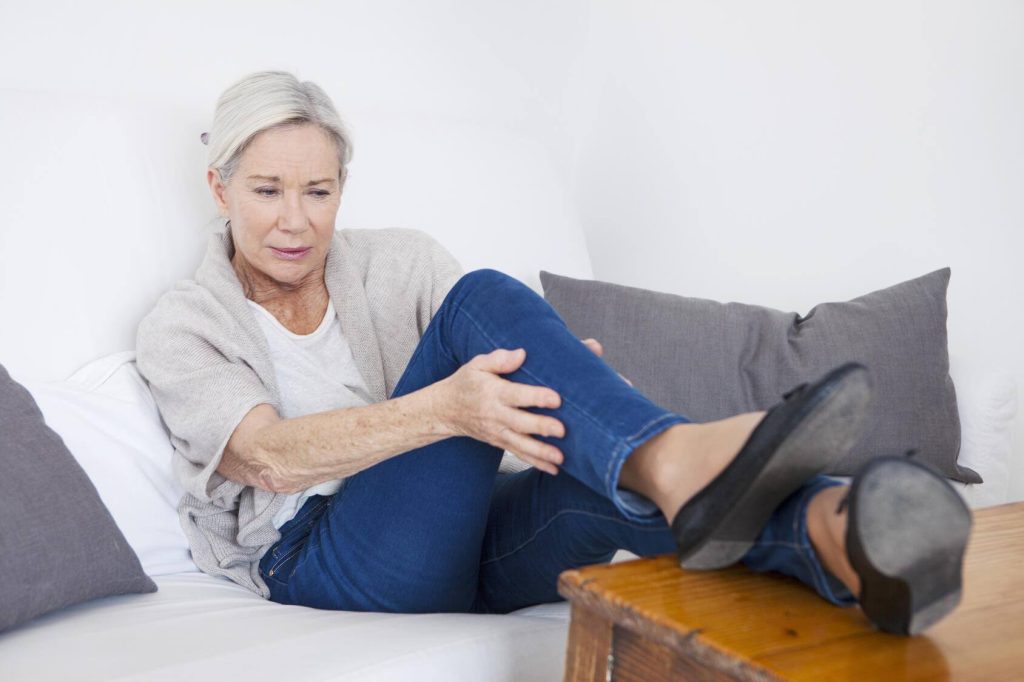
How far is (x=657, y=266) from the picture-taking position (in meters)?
2.73

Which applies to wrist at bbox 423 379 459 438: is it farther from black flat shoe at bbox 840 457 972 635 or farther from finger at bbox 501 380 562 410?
black flat shoe at bbox 840 457 972 635

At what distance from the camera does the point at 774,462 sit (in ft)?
2.98

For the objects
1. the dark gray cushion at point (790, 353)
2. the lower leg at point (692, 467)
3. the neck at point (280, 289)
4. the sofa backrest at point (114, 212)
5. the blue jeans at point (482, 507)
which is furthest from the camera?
the dark gray cushion at point (790, 353)

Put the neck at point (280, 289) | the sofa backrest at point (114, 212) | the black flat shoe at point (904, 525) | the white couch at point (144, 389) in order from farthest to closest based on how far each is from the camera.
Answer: the neck at point (280, 289)
the sofa backrest at point (114, 212)
the white couch at point (144, 389)
the black flat shoe at point (904, 525)

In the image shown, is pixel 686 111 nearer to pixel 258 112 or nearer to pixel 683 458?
pixel 258 112

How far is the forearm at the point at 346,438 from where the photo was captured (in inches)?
A: 50.5

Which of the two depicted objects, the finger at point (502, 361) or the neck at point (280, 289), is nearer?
the finger at point (502, 361)

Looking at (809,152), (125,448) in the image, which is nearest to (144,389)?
(125,448)

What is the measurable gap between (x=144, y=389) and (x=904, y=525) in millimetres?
1144

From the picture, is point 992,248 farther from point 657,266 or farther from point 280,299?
point 280,299

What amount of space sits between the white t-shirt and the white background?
1.28 ft

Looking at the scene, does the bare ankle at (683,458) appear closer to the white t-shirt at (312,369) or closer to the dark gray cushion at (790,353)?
the white t-shirt at (312,369)

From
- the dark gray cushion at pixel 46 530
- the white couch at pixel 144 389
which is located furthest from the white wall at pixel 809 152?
the dark gray cushion at pixel 46 530

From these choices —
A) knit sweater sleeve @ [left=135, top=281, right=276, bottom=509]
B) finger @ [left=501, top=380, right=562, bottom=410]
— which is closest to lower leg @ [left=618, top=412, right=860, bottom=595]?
finger @ [left=501, top=380, right=562, bottom=410]
